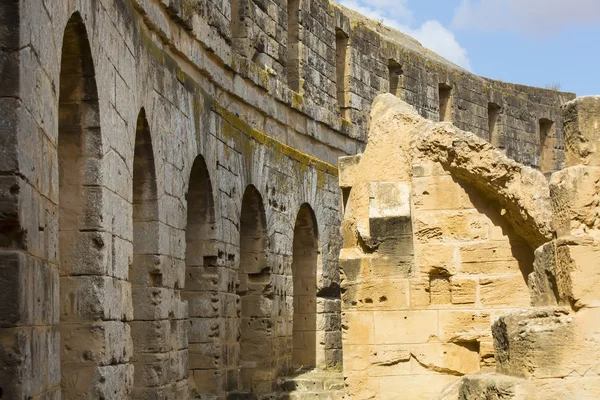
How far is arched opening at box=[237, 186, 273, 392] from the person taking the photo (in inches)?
629

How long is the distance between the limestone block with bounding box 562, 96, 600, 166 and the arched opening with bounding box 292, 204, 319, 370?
1195cm

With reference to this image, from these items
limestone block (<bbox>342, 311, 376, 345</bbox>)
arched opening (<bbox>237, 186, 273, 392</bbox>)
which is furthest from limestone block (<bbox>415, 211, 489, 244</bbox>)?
arched opening (<bbox>237, 186, 273, 392</bbox>)

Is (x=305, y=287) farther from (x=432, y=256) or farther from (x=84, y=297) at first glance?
(x=84, y=297)

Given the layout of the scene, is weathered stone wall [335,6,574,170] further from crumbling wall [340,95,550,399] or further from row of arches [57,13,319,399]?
crumbling wall [340,95,550,399]

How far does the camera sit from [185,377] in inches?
486

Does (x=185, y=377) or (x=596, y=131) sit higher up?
(x=596, y=131)

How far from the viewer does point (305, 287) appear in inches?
731

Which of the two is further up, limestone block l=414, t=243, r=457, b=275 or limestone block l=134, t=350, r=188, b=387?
limestone block l=414, t=243, r=457, b=275

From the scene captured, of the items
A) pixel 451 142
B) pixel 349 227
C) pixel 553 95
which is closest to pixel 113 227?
pixel 349 227

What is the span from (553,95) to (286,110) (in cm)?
1494

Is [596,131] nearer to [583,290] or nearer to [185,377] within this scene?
[583,290]

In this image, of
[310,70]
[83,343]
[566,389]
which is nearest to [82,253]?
[83,343]

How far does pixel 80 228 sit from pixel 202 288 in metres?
4.84

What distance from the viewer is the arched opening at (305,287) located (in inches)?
722
